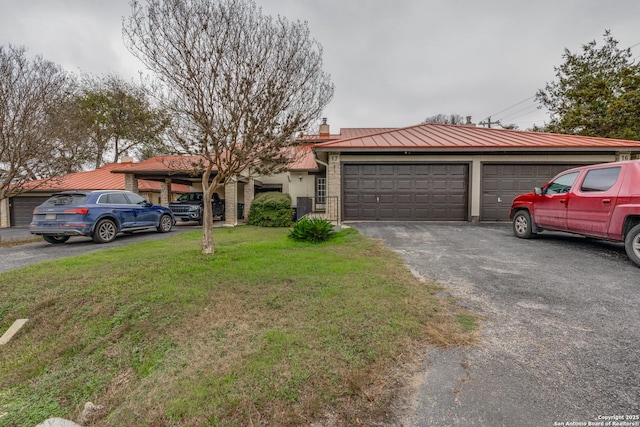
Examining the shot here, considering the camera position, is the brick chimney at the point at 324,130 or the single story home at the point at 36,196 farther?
the brick chimney at the point at 324,130

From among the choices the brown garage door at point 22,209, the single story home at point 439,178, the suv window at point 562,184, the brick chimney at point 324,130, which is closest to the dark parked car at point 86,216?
the single story home at point 439,178

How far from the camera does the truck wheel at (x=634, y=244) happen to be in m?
4.36

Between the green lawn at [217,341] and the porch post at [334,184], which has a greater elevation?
the porch post at [334,184]

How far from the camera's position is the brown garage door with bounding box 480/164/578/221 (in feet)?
34.7

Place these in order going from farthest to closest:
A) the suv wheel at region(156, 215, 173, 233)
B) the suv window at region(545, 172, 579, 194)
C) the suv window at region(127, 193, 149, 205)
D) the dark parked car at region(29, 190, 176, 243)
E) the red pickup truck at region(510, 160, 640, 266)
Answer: the suv wheel at region(156, 215, 173, 233)
the suv window at region(127, 193, 149, 205)
the dark parked car at region(29, 190, 176, 243)
the suv window at region(545, 172, 579, 194)
the red pickup truck at region(510, 160, 640, 266)

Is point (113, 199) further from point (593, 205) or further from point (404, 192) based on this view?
point (593, 205)

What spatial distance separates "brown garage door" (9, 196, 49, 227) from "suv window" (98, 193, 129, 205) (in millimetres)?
12910

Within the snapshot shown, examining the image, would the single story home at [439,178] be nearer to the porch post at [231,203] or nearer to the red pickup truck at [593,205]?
the porch post at [231,203]

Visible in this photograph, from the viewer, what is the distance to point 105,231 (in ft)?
28.4

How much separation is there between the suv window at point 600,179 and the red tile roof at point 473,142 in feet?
16.3

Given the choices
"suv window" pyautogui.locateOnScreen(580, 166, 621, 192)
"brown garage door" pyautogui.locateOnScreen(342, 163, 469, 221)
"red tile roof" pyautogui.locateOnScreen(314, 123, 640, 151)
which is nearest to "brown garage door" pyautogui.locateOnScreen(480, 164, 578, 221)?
"brown garage door" pyautogui.locateOnScreen(342, 163, 469, 221)

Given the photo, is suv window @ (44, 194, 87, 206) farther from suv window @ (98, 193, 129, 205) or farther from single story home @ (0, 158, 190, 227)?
single story home @ (0, 158, 190, 227)

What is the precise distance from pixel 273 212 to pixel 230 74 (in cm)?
786

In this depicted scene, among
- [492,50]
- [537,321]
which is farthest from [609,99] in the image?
[537,321]
